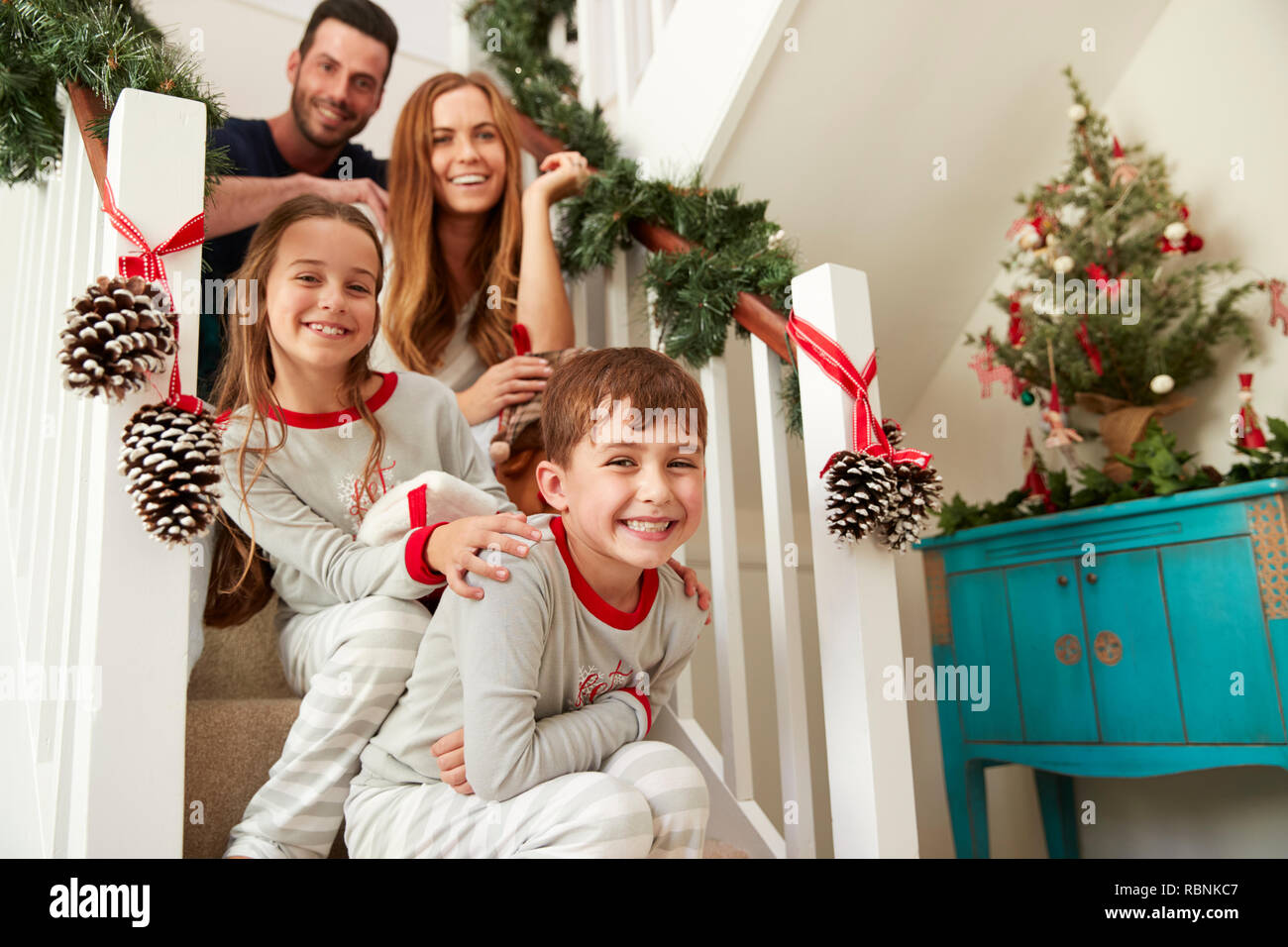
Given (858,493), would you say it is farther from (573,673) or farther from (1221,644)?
(1221,644)

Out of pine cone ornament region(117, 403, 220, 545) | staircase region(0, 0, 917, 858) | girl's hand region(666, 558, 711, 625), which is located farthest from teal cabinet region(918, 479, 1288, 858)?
pine cone ornament region(117, 403, 220, 545)

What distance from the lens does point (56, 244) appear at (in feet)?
3.89

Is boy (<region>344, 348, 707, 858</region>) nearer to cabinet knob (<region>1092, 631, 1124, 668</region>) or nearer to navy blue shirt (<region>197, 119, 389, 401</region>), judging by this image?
navy blue shirt (<region>197, 119, 389, 401</region>)

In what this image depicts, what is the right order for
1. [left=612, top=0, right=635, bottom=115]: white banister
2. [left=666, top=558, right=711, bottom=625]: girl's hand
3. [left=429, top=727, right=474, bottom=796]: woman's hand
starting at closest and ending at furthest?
[left=429, top=727, right=474, bottom=796]: woman's hand < [left=666, top=558, right=711, bottom=625]: girl's hand < [left=612, top=0, right=635, bottom=115]: white banister

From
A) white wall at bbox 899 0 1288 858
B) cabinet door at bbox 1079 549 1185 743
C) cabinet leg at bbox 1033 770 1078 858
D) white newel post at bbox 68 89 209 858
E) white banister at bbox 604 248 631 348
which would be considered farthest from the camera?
cabinet leg at bbox 1033 770 1078 858

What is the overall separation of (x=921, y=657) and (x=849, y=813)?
4.79ft

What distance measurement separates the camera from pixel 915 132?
6.23ft

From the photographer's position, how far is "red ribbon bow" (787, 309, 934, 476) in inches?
43.4

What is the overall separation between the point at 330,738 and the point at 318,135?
47.1 inches

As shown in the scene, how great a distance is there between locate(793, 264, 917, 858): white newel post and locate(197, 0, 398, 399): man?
0.98 metres

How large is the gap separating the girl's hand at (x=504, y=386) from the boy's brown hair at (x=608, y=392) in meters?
0.42

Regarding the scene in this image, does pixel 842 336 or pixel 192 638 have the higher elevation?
pixel 842 336

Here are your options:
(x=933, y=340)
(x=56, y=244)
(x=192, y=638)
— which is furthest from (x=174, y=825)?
(x=933, y=340)

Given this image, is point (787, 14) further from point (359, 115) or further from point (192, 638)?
point (192, 638)
